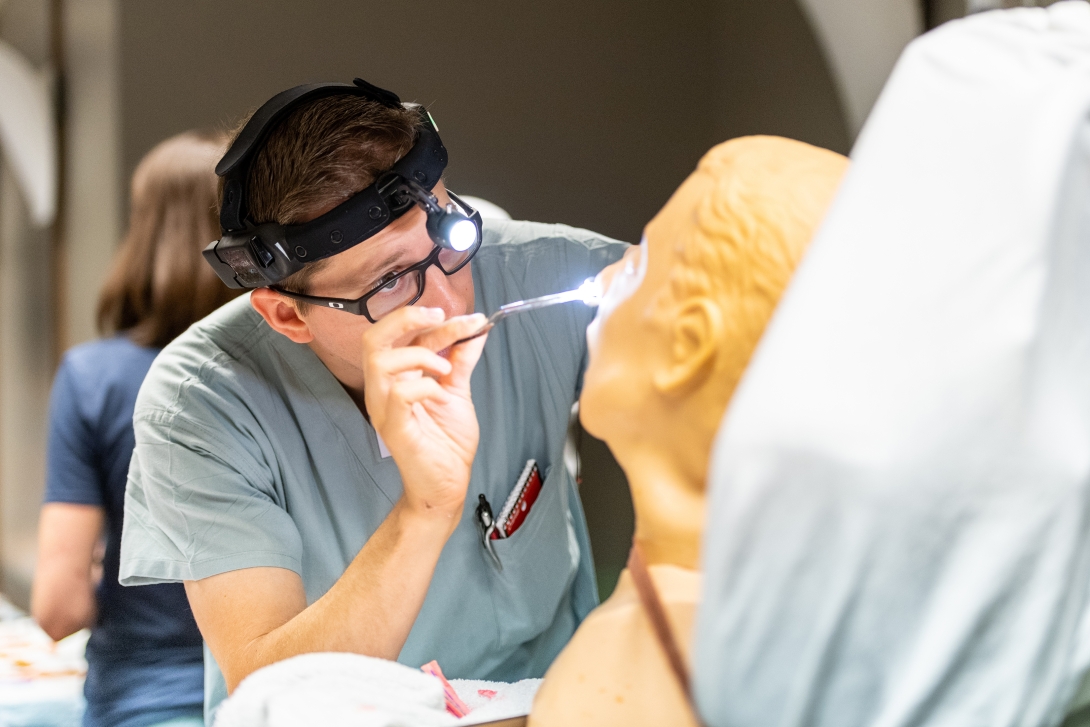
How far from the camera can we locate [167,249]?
1217mm

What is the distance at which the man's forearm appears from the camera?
0.92 m

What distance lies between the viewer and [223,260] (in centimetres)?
96

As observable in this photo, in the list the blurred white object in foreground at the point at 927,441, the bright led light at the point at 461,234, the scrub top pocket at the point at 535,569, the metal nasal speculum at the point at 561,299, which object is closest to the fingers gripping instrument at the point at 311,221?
the bright led light at the point at 461,234

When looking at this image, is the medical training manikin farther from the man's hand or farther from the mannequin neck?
the man's hand

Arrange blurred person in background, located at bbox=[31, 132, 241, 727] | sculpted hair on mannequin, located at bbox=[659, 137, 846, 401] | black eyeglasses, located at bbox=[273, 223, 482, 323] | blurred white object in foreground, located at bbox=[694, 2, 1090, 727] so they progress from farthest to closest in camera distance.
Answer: blurred person in background, located at bbox=[31, 132, 241, 727] → black eyeglasses, located at bbox=[273, 223, 482, 323] → sculpted hair on mannequin, located at bbox=[659, 137, 846, 401] → blurred white object in foreground, located at bbox=[694, 2, 1090, 727]

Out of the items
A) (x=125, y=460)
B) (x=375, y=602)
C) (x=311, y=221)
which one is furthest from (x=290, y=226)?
(x=125, y=460)

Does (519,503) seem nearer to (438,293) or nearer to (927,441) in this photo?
(438,293)

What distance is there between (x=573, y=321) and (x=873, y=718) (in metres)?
0.76

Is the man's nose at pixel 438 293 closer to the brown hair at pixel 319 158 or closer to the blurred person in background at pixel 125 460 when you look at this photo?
the brown hair at pixel 319 158

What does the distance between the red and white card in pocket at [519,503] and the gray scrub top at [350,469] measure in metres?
0.01

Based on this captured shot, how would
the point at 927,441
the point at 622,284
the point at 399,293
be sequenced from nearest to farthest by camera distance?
the point at 927,441 → the point at 622,284 → the point at 399,293

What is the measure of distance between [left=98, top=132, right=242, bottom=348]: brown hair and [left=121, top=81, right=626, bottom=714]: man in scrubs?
14 centimetres

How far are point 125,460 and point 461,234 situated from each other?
0.62 m

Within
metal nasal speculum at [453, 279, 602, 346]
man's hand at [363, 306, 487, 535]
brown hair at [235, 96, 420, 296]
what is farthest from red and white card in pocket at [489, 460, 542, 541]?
brown hair at [235, 96, 420, 296]
